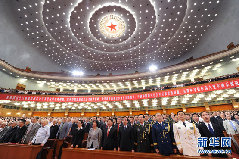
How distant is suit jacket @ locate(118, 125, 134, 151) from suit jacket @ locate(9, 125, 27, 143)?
4450 millimetres

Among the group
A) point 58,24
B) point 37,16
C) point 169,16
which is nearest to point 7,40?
point 37,16

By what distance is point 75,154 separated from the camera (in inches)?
126

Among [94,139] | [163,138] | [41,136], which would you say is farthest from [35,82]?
[163,138]

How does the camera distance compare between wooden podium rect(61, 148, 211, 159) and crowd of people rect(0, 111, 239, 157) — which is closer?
wooden podium rect(61, 148, 211, 159)

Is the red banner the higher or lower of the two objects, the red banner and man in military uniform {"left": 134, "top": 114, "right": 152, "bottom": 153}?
the higher

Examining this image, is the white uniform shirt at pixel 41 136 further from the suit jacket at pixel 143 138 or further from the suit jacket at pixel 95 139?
the suit jacket at pixel 143 138

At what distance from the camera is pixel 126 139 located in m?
4.00

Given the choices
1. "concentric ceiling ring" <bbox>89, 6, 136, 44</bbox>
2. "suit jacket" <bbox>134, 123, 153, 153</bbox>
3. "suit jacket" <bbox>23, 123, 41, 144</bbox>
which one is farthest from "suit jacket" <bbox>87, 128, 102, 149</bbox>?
"concentric ceiling ring" <bbox>89, 6, 136, 44</bbox>

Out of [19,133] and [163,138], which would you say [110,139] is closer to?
[163,138]

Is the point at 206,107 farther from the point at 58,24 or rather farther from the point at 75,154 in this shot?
the point at 58,24

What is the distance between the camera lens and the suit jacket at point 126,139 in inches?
155

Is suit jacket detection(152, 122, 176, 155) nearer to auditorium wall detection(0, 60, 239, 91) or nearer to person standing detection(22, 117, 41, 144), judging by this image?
person standing detection(22, 117, 41, 144)

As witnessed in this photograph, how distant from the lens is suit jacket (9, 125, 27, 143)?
4.96 meters

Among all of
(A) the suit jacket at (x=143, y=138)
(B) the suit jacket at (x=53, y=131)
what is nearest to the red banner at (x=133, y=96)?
(B) the suit jacket at (x=53, y=131)
